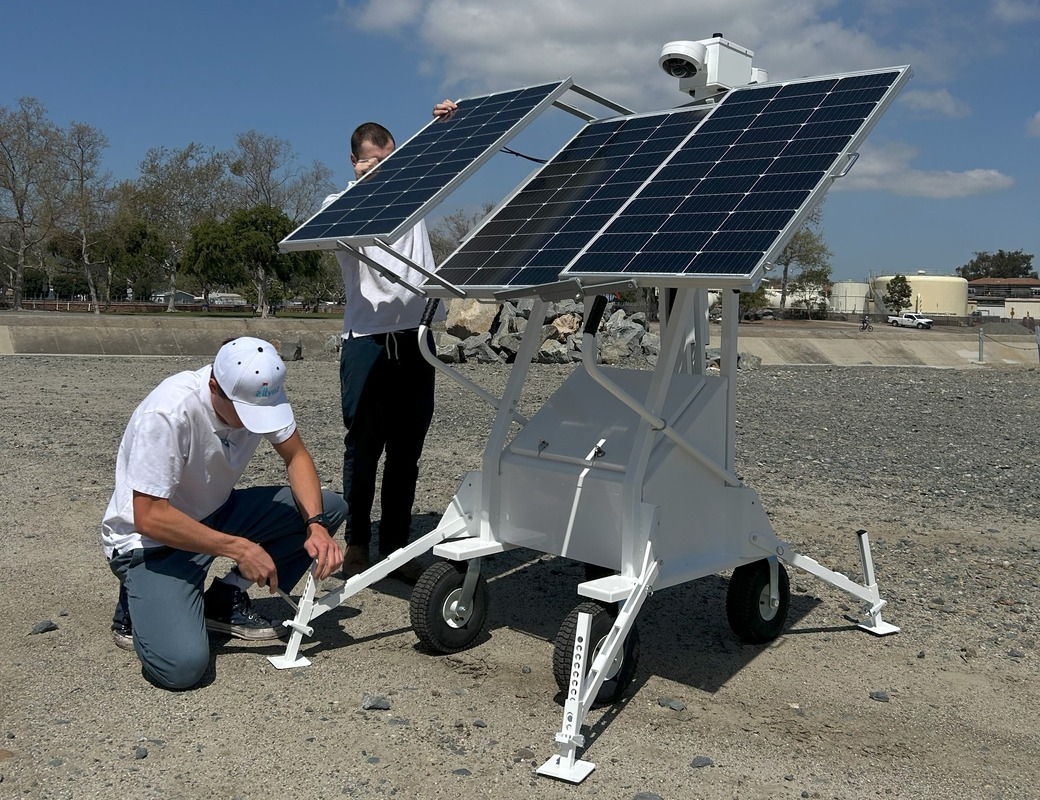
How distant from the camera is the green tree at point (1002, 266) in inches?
5404

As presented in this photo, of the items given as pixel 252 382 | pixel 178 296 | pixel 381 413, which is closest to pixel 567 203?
pixel 381 413

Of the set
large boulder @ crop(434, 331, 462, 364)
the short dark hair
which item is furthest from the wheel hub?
large boulder @ crop(434, 331, 462, 364)

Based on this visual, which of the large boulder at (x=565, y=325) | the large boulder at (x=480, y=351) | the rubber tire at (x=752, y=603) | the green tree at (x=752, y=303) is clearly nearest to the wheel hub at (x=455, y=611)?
the rubber tire at (x=752, y=603)

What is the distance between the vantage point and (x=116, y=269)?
2511 inches

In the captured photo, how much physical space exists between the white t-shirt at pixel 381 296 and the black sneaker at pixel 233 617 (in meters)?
1.52

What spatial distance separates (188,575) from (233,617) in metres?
0.48

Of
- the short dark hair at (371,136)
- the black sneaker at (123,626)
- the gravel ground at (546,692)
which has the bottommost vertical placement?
the gravel ground at (546,692)

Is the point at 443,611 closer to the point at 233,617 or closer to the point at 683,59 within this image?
the point at 233,617

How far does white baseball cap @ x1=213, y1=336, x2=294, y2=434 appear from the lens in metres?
3.95

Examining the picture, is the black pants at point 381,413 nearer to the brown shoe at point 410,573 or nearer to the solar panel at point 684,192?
the brown shoe at point 410,573

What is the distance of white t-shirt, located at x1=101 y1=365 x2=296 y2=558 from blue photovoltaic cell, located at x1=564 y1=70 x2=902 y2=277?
5.26ft

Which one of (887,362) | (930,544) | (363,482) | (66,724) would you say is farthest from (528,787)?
(887,362)

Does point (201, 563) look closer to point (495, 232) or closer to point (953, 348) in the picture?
point (495, 232)

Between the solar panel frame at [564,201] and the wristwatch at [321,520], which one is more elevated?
the solar panel frame at [564,201]
